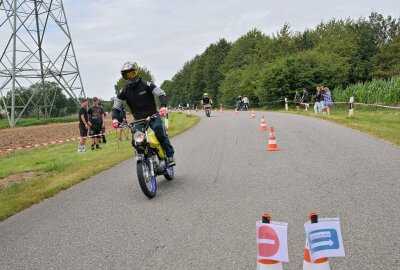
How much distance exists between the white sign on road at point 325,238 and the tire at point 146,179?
4430mm

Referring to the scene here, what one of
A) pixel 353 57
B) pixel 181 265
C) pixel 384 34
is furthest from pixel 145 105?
pixel 384 34

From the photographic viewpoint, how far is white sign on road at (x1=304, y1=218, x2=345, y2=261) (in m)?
2.76

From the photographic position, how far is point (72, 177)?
9.75m

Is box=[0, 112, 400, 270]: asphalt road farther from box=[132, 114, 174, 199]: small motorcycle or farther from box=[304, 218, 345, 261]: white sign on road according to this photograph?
box=[304, 218, 345, 261]: white sign on road

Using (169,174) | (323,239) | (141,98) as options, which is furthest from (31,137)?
(323,239)

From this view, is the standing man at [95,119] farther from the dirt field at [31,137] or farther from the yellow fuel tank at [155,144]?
the yellow fuel tank at [155,144]

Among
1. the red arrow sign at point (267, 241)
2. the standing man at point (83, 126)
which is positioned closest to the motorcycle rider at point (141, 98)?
the red arrow sign at point (267, 241)

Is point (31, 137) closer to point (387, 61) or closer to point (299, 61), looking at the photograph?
point (299, 61)

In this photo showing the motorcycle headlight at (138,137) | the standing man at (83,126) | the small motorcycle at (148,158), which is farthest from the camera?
the standing man at (83,126)

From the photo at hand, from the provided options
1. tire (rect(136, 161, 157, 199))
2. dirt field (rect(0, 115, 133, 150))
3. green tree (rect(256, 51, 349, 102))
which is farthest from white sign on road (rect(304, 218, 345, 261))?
green tree (rect(256, 51, 349, 102))

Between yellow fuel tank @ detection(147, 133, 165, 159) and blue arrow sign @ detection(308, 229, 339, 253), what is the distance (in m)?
5.23

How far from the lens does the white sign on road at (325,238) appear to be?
2.76 metres

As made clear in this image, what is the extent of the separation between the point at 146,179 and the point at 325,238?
4814 millimetres

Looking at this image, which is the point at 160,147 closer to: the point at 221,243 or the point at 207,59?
the point at 221,243
